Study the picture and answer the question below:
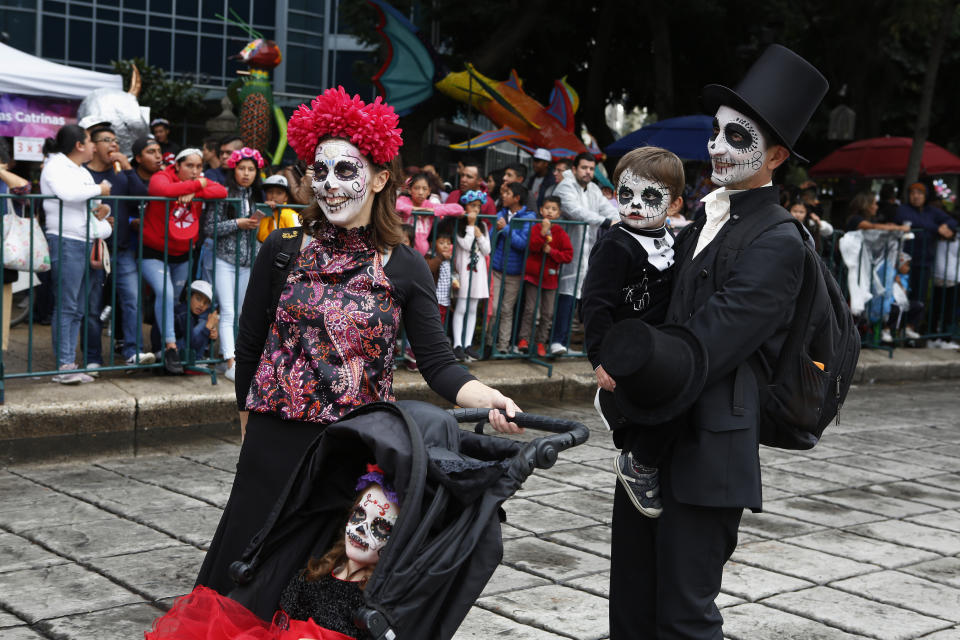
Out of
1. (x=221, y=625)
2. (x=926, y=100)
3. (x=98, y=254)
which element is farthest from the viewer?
(x=926, y=100)

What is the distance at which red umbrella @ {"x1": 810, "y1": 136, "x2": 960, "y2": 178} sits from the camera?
17.7 metres

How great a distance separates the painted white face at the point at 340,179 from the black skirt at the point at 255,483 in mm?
680

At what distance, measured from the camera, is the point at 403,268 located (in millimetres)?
3676

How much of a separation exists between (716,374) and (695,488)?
0.33m

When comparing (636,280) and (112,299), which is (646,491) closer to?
(636,280)

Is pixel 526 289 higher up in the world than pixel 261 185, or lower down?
lower down

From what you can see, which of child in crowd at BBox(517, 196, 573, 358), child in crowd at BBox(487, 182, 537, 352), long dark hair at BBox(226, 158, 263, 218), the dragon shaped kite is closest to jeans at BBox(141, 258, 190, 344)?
long dark hair at BBox(226, 158, 263, 218)

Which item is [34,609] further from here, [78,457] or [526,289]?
[526,289]

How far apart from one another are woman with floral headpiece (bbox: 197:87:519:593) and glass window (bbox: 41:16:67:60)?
1235 inches

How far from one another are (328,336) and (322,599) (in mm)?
876

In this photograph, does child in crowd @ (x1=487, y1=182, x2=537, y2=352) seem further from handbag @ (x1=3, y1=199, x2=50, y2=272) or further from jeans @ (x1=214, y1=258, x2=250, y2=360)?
handbag @ (x1=3, y1=199, x2=50, y2=272)

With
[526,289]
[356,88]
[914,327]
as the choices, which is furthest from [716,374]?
[356,88]

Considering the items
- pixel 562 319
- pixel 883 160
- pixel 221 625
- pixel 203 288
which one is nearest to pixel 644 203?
pixel 221 625

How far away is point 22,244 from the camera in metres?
7.41
